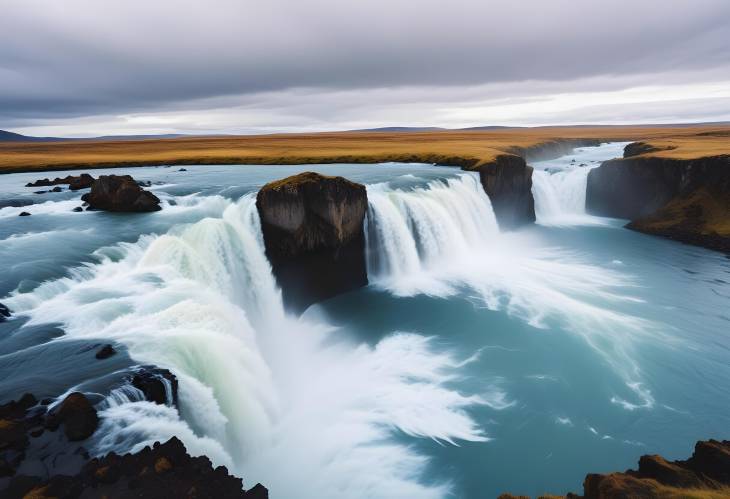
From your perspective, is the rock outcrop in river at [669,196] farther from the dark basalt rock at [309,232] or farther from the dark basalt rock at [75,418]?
the dark basalt rock at [75,418]

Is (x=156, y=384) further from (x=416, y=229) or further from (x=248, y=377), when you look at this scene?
(x=416, y=229)

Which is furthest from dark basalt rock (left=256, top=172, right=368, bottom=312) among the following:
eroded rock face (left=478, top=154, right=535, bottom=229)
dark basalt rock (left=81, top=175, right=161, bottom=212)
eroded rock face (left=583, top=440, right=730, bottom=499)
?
eroded rock face (left=478, top=154, right=535, bottom=229)

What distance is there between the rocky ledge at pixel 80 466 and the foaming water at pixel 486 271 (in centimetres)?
1418

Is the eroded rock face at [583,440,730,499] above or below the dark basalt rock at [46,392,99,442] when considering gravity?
below

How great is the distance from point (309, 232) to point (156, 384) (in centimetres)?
1256

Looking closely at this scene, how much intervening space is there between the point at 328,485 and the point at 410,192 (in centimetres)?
2023

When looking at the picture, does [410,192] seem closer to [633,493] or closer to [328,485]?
[328,485]

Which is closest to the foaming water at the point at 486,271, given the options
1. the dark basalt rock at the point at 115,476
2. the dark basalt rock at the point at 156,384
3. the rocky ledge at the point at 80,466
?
the dark basalt rock at the point at 115,476

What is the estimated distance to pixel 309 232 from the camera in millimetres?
20234

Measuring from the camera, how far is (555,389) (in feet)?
44.7

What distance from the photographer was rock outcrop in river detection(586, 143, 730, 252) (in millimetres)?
30109

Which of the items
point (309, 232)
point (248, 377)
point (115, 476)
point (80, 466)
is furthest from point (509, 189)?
point (80, 466)

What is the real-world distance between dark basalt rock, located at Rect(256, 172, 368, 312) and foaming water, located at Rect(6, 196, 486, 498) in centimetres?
212

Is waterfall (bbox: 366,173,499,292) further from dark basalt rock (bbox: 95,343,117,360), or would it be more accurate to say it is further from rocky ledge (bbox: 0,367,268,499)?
rocky ledge (bbox: 0,367,268,499)
